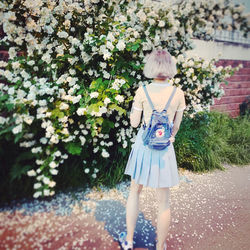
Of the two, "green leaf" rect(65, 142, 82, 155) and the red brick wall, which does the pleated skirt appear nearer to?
"green leaf" rect(65, 142, 82, 155)

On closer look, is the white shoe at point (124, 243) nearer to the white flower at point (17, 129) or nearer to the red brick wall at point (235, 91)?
the white flower at point (17, 129)

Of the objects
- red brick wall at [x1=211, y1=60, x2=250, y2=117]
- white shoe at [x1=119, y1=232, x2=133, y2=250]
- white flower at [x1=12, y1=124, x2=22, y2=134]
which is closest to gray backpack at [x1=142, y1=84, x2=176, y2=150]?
white shoe at [x1=119, y1=232, x2=133, y2=250]

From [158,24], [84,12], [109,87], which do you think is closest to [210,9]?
[158,24]

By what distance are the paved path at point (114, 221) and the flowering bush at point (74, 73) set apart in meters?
0.38

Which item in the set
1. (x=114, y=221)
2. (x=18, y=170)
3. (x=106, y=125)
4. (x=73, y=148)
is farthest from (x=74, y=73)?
(x=114, y=221)

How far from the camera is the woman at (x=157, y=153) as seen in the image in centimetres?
186

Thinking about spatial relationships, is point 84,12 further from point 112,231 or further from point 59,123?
point 112,231

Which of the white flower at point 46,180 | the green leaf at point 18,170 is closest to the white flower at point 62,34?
the green leaf at point 18,170

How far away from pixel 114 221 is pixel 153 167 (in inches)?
40.1

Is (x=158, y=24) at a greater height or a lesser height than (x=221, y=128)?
greater

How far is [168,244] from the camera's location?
2.34m

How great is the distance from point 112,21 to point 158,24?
0.65 m

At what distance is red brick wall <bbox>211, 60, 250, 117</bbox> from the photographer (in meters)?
6.34

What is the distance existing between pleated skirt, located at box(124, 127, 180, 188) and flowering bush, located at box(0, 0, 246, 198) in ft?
2.29
